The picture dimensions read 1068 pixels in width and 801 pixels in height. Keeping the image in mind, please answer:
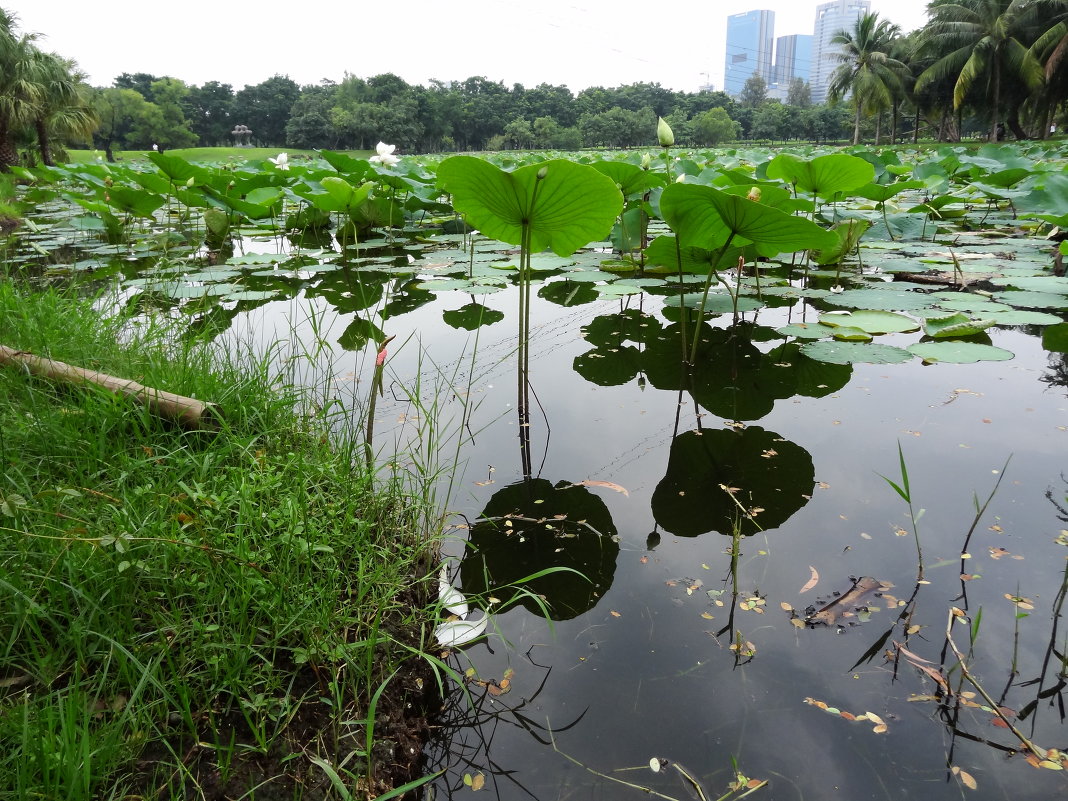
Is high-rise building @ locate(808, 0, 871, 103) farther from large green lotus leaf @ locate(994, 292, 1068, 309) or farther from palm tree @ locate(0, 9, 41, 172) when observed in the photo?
large green lotus leaf @ locate(994, 292, 1068, 309)

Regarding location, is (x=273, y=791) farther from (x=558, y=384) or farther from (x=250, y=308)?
(x=250, y=308)

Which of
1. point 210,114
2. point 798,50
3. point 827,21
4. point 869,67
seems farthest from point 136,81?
point 798,50

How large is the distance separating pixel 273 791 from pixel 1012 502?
1613mm

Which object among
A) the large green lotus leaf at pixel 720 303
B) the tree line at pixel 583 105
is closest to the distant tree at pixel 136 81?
→ the tree line at pixel 583 105

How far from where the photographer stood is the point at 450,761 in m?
0.91

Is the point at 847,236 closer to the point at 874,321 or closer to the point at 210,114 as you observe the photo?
the point at 874,321

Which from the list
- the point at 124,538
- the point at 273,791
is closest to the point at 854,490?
the point at 273,791

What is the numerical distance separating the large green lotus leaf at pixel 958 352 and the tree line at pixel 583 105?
57.3 ft

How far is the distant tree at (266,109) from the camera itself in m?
53.4

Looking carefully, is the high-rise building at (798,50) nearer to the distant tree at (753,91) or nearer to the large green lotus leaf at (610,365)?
the distant tree at (753,91)

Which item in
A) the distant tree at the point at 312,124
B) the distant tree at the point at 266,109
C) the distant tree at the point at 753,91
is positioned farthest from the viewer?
the distant tree at the point at 753,91

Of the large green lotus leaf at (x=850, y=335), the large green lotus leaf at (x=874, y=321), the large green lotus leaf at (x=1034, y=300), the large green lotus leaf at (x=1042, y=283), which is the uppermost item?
the large green lotus leaf at (x=1042, y=283)

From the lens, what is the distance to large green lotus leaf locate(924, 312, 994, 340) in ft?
8.45

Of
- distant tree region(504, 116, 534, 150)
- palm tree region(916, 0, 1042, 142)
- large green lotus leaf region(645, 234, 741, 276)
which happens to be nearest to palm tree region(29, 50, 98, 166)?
large green lotus leaf region(645, 234, 741, 276)
